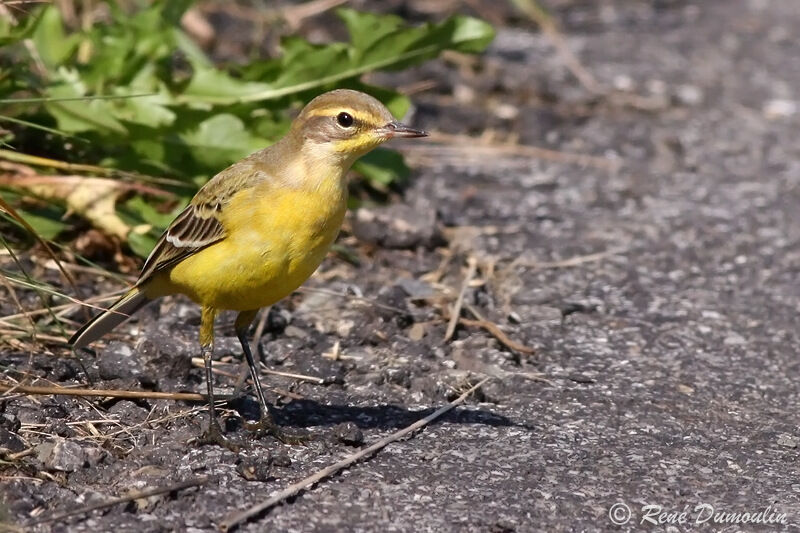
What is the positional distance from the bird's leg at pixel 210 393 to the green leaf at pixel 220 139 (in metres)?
1.75

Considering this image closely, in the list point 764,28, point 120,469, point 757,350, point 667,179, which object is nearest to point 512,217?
point 667,179

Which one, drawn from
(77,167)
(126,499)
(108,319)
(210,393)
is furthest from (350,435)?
(77,167)

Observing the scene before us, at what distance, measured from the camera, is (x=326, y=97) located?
5496 millimetres

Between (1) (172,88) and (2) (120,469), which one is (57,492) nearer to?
(2) (120,469)

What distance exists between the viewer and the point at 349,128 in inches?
212

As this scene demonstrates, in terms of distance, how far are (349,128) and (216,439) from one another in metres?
1.54

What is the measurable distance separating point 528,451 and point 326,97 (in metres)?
1.88

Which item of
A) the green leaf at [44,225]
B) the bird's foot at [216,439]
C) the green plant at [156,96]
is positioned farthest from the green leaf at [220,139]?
the bird's foot at [216,439]

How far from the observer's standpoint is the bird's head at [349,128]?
538cm

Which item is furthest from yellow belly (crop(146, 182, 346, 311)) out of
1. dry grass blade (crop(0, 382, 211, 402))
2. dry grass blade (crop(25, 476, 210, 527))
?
dry grass blade (crop(25, 476, 210, 527))

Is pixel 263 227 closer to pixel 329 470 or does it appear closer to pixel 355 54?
pixel 329 470

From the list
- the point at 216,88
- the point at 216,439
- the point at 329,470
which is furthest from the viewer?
the point at 216,88

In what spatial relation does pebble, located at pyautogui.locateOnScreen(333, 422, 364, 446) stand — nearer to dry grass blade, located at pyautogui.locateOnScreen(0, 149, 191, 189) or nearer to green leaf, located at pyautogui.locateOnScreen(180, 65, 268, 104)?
dry grass blade, located at pyautogui.locateOnScreen(0, 149, 191, 189)

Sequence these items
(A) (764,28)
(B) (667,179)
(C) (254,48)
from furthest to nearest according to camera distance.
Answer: (A) (764,28)
(C) (254,48)
(B) (667,179)
